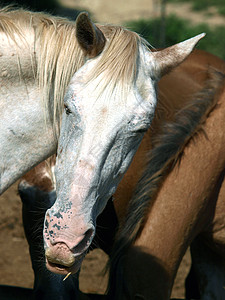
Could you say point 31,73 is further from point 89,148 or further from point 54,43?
point 89,148

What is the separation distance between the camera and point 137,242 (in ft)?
6.59

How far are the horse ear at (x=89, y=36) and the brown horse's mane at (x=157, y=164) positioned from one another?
54cm

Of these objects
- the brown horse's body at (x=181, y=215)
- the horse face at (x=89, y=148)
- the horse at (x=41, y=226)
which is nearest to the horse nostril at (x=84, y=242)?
the horse face at (x=89, y=148)

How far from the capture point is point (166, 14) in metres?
8.54

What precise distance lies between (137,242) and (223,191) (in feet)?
1.68

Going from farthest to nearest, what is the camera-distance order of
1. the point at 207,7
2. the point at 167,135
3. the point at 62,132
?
the point at 207,7 → the point at 167,135 → the point at 62,132

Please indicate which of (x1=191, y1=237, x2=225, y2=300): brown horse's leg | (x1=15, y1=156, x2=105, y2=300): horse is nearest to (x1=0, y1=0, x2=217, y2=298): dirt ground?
(x1=15, y1=156, x2=105, y2=300): horse

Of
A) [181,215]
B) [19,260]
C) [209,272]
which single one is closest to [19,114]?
[181,215]

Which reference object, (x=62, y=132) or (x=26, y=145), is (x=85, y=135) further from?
(x=26, y=145)

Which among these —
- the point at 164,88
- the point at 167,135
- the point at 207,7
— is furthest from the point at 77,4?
the point at 167,135

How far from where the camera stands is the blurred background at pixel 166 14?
7243 millimetres

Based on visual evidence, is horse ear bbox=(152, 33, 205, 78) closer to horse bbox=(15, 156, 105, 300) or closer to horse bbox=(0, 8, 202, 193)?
horse bbox=(0, 8, 202, 193)

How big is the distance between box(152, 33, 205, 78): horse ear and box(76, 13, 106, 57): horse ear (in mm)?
242

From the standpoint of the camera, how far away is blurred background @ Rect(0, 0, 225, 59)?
7.24m
